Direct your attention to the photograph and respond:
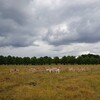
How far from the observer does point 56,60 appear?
90500mm

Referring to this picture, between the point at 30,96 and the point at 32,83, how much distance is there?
5624 mm

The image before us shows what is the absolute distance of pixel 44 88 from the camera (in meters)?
24.6

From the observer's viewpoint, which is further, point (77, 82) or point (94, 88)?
point (77, 82)

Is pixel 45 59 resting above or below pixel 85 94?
above

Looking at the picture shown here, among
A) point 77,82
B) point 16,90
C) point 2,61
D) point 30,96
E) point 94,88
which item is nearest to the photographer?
point 30,96

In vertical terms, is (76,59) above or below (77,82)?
above

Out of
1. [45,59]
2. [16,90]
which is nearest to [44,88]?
[16,90]

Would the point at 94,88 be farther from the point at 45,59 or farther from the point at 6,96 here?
the point at 45,59

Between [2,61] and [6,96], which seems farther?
[2,61]

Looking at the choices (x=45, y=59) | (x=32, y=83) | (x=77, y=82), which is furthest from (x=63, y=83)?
(x=45, y=59)

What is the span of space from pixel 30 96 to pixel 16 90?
103 inches

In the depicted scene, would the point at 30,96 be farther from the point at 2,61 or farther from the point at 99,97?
the point at 2,61

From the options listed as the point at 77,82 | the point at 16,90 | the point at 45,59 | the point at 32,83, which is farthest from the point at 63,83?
the point at 45,59

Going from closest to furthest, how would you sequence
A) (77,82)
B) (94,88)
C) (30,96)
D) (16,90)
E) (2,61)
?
(30,96), (16,90), (94,88), (77,82), (2,61)
